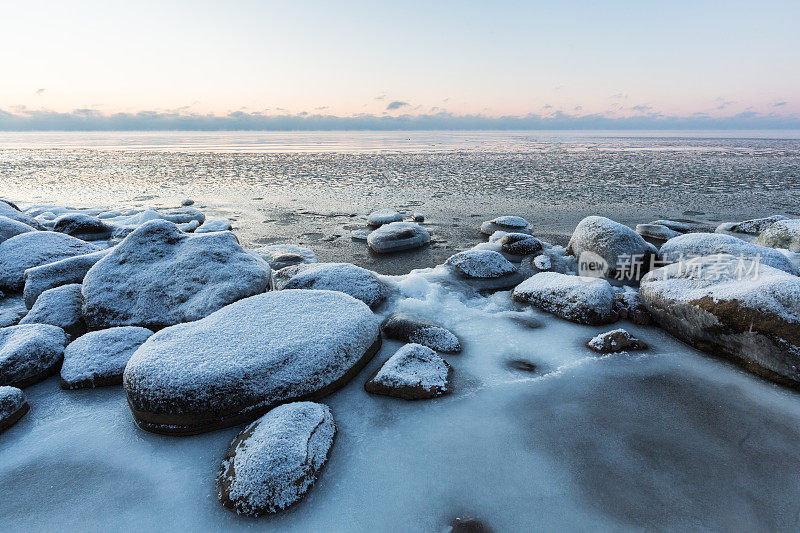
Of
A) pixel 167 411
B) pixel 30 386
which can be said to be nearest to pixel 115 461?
pixel 167 411

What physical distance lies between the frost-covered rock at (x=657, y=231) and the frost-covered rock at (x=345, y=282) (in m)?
5.65

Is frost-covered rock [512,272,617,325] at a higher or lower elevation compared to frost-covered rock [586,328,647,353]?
higher

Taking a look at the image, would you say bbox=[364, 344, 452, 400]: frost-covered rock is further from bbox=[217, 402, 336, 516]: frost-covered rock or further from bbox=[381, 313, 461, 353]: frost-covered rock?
bbox=[217, 402, 336, 516]: frost-covered rock

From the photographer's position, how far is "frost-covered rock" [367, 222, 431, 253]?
6816 mm

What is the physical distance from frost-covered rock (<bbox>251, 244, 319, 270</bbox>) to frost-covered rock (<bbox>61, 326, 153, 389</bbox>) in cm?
246

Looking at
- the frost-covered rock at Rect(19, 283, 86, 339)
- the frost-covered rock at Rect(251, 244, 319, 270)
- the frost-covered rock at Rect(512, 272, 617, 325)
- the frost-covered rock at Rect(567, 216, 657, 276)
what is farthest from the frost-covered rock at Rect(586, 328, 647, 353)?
the frost-covered rock at Rect(19, 283, 86, 339)

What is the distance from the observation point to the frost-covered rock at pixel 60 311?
152 inches

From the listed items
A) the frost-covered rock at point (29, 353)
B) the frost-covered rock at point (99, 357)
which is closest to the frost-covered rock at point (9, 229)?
the frost-covered rock at point (29, 353)

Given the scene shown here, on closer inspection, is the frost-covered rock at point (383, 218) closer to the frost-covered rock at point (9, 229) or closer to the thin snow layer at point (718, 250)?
the thin snow layer at point (718, 250)

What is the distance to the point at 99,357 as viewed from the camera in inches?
128

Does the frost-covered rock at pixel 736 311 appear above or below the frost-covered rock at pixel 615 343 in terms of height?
above

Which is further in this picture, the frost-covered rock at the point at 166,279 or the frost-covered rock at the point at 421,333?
the frost-covered rock at the point at 166,279

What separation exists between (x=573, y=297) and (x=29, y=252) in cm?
692

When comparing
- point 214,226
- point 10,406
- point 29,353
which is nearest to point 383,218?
point 214,226
